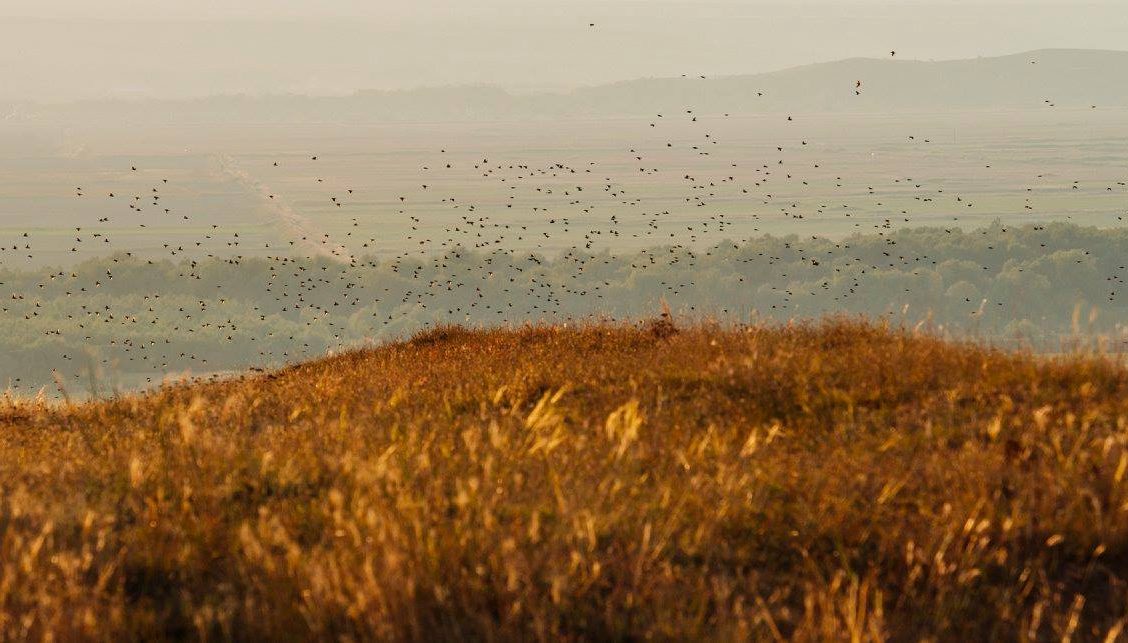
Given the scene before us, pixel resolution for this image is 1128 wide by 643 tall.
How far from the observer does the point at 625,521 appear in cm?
484

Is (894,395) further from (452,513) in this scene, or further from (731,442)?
(452,513)

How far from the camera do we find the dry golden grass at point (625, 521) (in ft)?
13.5

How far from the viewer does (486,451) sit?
6.10 m

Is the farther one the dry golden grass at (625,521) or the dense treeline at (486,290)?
the dense treeline at (486,290)

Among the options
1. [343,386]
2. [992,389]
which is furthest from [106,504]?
[992,389]

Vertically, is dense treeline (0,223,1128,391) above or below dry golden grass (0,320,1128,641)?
below

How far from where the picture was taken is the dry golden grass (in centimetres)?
413

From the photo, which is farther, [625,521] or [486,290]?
[486,290]

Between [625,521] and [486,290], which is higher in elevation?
[625,521]

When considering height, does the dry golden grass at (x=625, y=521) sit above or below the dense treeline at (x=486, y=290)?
above

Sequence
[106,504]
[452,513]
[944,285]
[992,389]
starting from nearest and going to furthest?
[452,513], [106,504], [992,389], [944,285]

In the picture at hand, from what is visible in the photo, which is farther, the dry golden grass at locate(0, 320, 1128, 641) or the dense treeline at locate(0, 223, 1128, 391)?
the dense treeline at locate(0, 223, 1128, 391)

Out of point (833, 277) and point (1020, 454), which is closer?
point (1020, 454)

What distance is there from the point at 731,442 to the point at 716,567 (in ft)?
6.64
